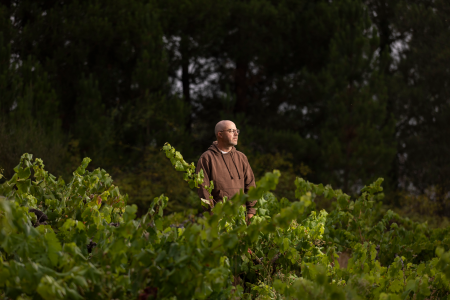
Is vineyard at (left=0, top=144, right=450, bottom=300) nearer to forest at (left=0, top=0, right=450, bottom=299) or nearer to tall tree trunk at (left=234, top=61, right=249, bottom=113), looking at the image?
forest at (left=0, top=0, right=450, bottom=299)

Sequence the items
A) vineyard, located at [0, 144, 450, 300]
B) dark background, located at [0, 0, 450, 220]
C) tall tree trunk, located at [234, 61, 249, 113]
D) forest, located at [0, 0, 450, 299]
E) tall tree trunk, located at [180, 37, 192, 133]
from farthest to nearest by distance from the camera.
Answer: tall tree trunk, located at [234, 61, 249, 113], tall tree trunk, located at [180, 37, 192, 133], dark background, located at [0, 0, 450, 220], forest, located at [0, 0, 450, 299], vineyard, located at [0, 144, 450, 300]

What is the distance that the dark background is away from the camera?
9109 mm

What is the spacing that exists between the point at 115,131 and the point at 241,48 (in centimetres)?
465

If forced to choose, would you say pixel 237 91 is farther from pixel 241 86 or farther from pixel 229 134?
pixel 229 134

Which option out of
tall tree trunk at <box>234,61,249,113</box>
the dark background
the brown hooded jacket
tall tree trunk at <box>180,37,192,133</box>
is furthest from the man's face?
tall tree trunk at <box>234,61,249,113</box>

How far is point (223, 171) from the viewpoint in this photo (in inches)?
127

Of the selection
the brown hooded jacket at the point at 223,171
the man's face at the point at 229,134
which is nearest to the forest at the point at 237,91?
the brown hooded jacket at the point at 223,171

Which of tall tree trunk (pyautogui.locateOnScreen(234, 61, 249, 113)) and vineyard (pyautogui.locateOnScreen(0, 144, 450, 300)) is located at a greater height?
tall tree trunk (pyautogui.locateOnScreen(234, 61, 249, 113))

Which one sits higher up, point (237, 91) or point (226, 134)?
point (237, 91)

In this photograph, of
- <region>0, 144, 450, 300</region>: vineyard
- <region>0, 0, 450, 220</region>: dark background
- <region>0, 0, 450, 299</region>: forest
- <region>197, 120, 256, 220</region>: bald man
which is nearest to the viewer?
<region>0, 144, 450, 300</region>: vineyard

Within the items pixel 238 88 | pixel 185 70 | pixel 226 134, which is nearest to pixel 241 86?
pixel 238 88

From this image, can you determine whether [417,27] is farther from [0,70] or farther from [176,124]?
[0,70]

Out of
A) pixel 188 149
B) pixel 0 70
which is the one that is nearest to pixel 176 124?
pixel 188 149

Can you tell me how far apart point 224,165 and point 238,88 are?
10217mm
